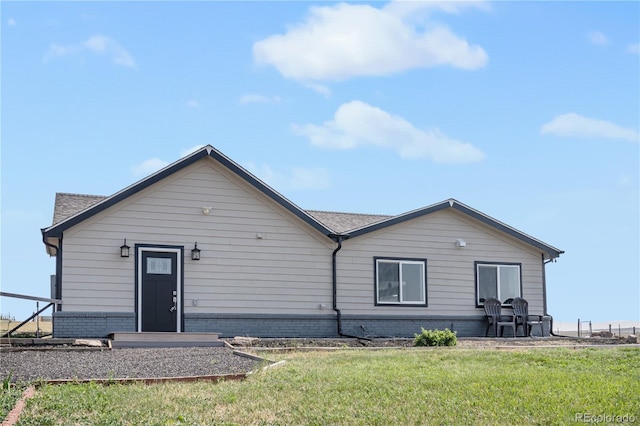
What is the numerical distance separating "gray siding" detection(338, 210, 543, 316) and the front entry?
14.6ft

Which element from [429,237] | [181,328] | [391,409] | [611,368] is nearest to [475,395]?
[391,409]

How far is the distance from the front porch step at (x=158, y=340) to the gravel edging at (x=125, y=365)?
130 cm

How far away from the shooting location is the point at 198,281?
19922 millimetres

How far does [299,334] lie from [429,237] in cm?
473

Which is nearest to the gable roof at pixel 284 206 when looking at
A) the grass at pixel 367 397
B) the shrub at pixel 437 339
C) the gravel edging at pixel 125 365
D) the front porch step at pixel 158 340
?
the front porch step at pixel 158 340

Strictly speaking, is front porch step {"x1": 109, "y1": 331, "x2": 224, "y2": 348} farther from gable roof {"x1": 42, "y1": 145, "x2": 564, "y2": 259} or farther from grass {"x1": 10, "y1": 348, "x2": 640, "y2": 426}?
grass {"x1": 10, "y1": 348, "x2": 640, "y2": 426}

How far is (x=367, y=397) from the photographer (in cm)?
978

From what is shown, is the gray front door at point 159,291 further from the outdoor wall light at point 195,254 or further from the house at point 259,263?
the outdoor wall light at point 195,254

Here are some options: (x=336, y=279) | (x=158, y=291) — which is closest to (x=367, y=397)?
(x=158, y=291)

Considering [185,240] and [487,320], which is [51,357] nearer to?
[185,240]

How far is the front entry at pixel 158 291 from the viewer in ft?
63.6

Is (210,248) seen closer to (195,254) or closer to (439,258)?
(195,254)

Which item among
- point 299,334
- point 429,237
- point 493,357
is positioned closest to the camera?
point 493,357

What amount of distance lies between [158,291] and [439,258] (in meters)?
7.93
